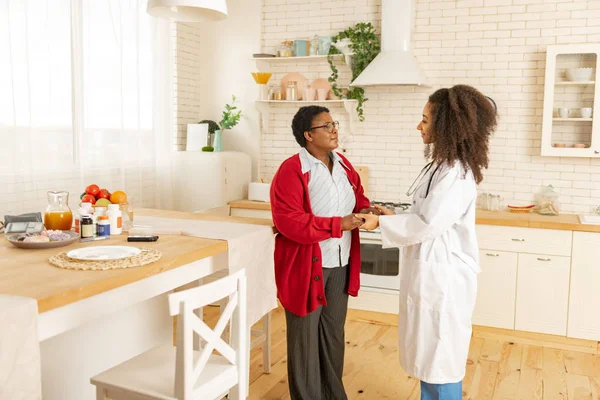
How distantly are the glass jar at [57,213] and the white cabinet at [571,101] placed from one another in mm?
3534

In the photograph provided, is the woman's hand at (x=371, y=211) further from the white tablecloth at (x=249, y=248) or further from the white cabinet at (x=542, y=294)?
the white cabinet at (x=542, y=294)

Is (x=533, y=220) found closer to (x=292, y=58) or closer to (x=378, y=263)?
(x=378, y=263)

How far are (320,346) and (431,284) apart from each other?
0.75 metres

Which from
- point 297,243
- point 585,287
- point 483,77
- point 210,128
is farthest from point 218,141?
point 585,287

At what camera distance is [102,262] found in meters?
2.20

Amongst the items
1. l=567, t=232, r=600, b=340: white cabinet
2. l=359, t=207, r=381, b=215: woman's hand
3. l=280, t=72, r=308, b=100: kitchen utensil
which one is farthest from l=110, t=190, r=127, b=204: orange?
l=567, t=232, r=600, b=340: white cabinet

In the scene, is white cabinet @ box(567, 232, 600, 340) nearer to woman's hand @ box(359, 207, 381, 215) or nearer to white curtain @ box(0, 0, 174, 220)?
woman's hand @ box(359, 207, 381, 215)

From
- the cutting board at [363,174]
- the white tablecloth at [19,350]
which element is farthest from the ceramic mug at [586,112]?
the white tablecloth at [19,350]

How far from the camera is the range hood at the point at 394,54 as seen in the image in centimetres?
473

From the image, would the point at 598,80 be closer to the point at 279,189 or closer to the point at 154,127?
the point at 279,189

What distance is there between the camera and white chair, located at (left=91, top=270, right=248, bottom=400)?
6.45 ft

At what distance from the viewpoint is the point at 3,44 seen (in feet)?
11.7

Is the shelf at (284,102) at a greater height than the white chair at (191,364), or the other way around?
the shelf at (284,102)

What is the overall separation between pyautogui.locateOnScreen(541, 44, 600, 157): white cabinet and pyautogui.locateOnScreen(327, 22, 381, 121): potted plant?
1.41 m
